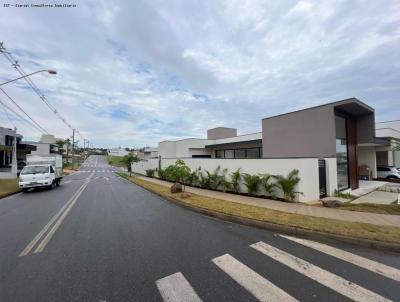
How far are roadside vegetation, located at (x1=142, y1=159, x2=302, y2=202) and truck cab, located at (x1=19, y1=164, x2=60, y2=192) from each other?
389 inches

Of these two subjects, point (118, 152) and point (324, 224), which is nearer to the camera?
point (324, 224)

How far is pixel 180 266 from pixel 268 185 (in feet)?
28.2

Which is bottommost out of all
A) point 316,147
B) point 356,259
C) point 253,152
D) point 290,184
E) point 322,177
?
point 356,259

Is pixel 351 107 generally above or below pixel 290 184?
above

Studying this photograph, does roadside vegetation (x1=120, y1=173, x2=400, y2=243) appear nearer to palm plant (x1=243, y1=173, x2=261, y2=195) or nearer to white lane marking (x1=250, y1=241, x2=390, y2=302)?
white lane marking (x1=250, y1=241, x2=390, y2=302)

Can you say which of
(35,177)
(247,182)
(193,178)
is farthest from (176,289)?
(35,177)

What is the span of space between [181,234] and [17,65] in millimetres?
18003

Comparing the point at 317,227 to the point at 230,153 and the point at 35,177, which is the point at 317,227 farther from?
the point at 230,153

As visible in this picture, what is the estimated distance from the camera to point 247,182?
1257 centimetres

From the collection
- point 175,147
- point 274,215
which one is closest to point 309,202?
point 274,215

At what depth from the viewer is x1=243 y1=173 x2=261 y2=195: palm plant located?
40.1 feet

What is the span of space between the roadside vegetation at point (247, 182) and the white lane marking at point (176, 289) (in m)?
8.62

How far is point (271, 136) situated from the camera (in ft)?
58.5

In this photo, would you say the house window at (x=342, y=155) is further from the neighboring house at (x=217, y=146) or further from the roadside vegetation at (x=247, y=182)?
the neighboring house at (x=217, y=146)
